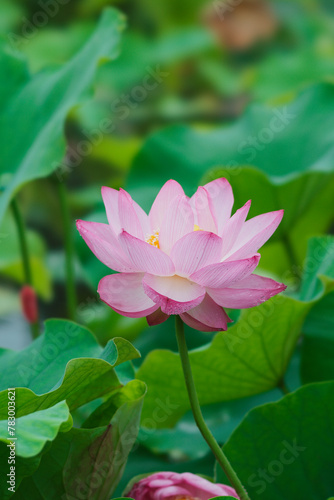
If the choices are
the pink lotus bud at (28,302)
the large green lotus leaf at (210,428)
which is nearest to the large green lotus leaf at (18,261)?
the pink lotus bud at (28,302)

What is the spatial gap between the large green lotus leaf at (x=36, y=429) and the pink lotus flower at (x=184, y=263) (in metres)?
0.08

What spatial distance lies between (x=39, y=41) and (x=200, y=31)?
646 millimetres

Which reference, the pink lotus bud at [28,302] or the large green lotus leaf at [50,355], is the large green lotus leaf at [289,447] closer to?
Answer: the large green lotus leaf at [50,355]

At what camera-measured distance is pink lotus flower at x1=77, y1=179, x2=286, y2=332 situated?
1.41 feet

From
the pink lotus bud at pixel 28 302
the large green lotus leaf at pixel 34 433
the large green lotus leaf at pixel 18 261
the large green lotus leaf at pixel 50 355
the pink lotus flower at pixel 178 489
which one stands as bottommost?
the large green lotus leaf at pixel 18 261

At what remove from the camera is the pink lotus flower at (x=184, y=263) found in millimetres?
431

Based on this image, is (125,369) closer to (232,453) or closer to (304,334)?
(232,453)

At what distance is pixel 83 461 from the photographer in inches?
20.0

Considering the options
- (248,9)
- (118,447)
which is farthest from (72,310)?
(248,9)

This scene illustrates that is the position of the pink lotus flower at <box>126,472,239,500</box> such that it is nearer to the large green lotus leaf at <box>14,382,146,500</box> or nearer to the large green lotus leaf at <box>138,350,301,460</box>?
the large green lotus leaf at <box>14,382,146,500</box>

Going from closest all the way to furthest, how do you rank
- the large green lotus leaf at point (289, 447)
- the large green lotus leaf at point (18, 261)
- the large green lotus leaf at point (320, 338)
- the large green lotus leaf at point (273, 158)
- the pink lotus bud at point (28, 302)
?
the large green lotus leaf at point (289, 447) < the large green lotus leaf at point (320, 338) < the pink lotus bud at point (28, 302) < the large green lotus leaf at point (273, 158) < the large green lotus leaf at point (18, 261)

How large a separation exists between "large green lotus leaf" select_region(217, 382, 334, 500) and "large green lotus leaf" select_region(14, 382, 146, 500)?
0.12m

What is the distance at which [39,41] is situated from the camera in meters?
2.58

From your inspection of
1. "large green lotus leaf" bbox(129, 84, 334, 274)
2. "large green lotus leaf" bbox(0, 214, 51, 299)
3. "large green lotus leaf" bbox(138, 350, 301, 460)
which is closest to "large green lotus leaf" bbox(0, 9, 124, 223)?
"large green lotus leaf" bbox(129, 84, 334, 274)
